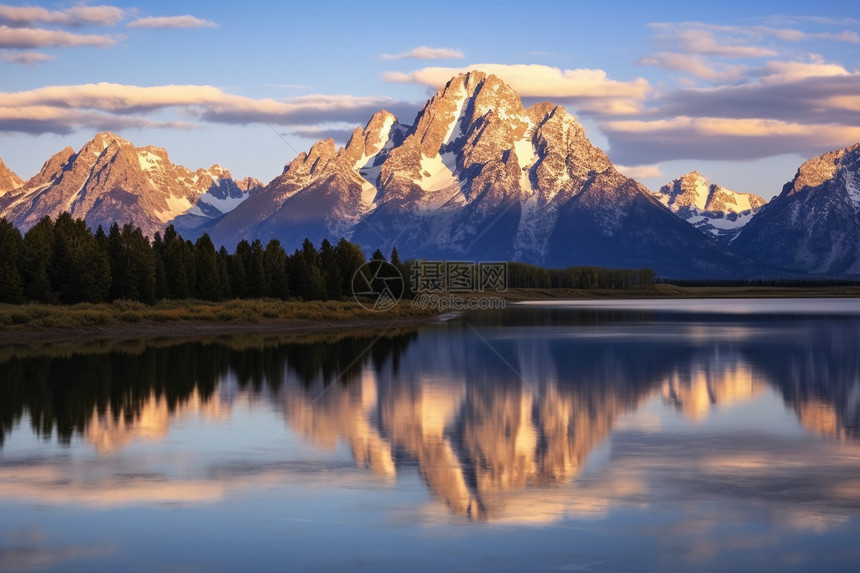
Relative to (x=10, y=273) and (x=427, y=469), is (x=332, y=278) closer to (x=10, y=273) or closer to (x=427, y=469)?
(x=10, y=273)

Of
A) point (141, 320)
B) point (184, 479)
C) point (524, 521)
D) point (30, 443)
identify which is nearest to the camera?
point (524, 521)

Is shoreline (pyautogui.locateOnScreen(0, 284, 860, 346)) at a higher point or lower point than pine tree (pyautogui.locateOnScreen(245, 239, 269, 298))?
lower

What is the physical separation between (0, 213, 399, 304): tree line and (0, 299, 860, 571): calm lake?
45.4 metres

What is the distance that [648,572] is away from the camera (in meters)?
14.7

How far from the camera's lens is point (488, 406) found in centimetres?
3444

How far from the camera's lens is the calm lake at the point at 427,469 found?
15.9 meters

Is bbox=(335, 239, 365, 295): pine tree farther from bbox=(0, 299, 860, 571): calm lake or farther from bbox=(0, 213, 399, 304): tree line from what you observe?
bbox=(0, 299, 860, 571): calm lake

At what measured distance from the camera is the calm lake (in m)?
15.9

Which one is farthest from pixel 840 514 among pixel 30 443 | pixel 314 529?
pixel 30 443

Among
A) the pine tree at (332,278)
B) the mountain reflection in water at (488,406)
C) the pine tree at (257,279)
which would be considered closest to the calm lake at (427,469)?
the mountain reflection in water at (488,406)

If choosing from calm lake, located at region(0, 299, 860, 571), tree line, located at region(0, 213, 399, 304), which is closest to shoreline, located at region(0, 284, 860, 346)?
tree line, located at region(0, 213, 399, 304)

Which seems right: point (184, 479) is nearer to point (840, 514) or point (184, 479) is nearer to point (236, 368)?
point (840, 514)

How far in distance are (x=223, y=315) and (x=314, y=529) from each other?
7614cm

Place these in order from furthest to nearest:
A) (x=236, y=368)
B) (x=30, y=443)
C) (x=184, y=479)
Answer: (x=236, y=368) < (x=30, y=443) < (x=184, y=479)
